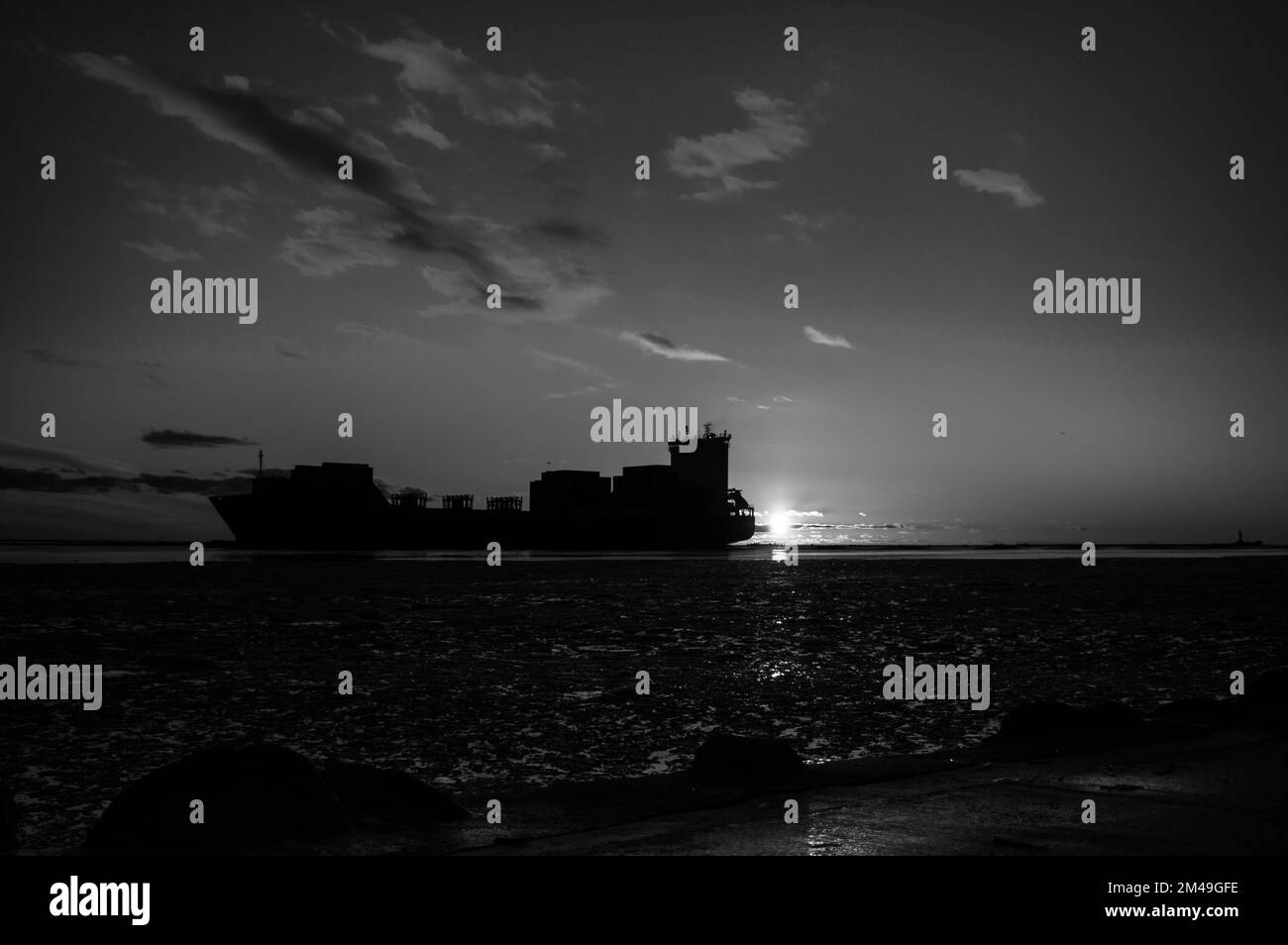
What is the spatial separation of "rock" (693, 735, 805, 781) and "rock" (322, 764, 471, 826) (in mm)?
1641

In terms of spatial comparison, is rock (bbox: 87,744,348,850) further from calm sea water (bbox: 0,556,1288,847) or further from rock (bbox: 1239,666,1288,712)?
rock (bbox: 1239,666,1288,712)

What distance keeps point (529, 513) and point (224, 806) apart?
9333 centimetres

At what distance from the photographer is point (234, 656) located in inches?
502

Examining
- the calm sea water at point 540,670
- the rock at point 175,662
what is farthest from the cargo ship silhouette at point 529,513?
the rock at point 175,662

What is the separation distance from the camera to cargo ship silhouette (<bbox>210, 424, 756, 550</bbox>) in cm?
8544

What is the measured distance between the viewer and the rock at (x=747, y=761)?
570 cm

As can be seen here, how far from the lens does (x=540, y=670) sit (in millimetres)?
11836

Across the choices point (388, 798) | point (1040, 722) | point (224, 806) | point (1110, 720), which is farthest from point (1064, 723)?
point (224, 806)

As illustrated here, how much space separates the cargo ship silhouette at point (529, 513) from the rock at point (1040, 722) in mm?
84212

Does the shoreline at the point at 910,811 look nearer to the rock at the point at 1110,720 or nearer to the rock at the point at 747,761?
the rock at the point at 747,761
